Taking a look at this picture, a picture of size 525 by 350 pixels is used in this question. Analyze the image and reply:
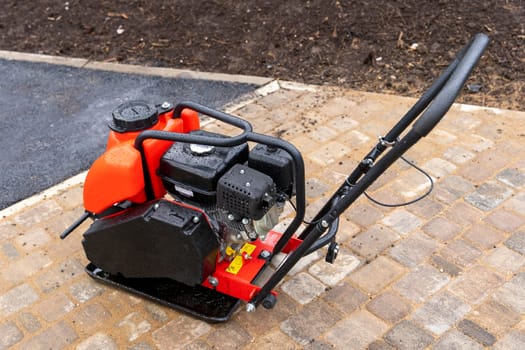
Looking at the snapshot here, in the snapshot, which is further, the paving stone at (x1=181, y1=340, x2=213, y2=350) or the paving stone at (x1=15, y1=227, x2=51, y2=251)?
the paving stone at (x1=15, y1=227, x2=51, y2=251)

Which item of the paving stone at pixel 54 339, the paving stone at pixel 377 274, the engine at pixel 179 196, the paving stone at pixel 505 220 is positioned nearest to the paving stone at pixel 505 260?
the paving stone at pixel 505 220

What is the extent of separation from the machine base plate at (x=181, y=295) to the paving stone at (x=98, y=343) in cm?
28

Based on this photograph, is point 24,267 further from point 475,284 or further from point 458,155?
point 458,155

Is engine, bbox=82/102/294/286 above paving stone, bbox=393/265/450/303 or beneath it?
above

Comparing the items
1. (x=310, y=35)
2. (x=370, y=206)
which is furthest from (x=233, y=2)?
(x=370, y=206)

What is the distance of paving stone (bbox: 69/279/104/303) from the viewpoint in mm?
3050

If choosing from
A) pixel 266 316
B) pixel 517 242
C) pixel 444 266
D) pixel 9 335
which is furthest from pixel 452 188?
pixel 9 335

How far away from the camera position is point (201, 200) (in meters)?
2.59

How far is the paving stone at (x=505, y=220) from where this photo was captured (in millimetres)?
3385

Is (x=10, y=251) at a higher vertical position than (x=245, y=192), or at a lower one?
lower

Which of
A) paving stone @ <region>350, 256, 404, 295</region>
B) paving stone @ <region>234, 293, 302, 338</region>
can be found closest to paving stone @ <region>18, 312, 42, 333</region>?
paving stone @ <region>234, 293, 302, 338</region>

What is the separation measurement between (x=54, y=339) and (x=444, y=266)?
2100mm

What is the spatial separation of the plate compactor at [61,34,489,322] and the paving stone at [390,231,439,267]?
2.01 feet

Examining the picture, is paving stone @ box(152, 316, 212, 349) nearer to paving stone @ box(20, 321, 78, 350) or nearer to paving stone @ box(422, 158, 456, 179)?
paving stone @ box(20, 321, 78, 350)
